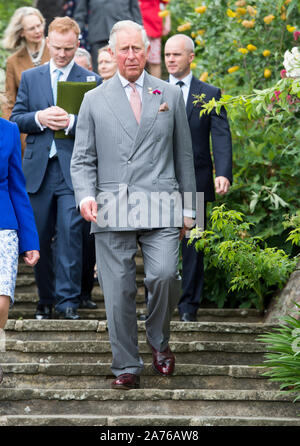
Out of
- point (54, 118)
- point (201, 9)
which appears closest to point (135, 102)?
point (54, 118)

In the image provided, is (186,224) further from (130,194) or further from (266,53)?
(266,53)

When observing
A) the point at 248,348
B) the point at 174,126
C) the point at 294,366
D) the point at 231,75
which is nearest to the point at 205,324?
the point at 248,348

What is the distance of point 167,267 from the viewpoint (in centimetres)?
561

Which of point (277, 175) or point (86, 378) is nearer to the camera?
point (86, 378)

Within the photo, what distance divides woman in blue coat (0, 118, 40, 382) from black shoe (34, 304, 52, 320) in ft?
5.45

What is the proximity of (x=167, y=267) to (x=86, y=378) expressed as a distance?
0.88 meters

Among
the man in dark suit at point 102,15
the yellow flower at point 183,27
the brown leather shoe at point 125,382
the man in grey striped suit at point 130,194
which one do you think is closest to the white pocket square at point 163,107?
the man in grey striped suit at point 130,194

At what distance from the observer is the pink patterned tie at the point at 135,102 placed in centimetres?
579

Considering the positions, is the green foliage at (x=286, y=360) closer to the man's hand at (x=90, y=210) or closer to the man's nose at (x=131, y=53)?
the man's hand at (x=90, y=210)

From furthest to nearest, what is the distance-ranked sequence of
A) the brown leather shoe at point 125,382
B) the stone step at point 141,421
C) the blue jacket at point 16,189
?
the brown leather shoe at point 125,382, the blue jacket at point 16,189, the stone step at point 141,421

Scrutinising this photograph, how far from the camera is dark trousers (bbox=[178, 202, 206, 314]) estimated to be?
23.3 feet

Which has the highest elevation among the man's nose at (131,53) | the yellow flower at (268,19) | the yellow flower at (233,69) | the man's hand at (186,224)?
the yellow flower at (268,19)

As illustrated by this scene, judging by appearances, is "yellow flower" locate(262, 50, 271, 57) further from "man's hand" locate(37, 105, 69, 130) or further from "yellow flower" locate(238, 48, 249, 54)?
"man's hand" locate(37, 105, 69, 130)

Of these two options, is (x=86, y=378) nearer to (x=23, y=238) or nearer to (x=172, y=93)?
(x=23, y=238)
